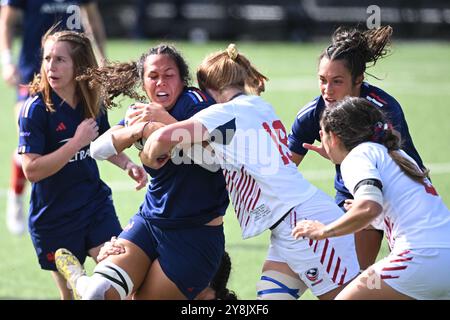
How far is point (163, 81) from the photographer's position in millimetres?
4840

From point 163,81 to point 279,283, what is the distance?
4.01 ft

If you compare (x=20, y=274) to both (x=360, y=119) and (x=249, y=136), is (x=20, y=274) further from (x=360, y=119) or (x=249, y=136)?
(x=360, y=119)

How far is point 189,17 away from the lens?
23359 mm

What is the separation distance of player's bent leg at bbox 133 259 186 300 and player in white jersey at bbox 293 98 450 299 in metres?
0.85

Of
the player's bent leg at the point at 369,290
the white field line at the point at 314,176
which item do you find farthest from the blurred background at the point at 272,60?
the player's bent leg at the point at 369,290

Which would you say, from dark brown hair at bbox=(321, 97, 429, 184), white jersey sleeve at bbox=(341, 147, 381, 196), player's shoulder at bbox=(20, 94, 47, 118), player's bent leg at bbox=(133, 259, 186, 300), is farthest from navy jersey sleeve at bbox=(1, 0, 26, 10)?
white jersey sleeve at bbox=(341, 147, 381, 196)

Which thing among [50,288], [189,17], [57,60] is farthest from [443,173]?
[189,17]

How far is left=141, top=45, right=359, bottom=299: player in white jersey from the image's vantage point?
4.51m

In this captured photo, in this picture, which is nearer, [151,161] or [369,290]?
[369,290]

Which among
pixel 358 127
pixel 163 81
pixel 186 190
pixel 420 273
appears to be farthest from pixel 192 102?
pixel 420 273

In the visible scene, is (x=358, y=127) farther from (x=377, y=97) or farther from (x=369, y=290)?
(x=377, y=97)

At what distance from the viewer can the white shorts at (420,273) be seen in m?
4.18

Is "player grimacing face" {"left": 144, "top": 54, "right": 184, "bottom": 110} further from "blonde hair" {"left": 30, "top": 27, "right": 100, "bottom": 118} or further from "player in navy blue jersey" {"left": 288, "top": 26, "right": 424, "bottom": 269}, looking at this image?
"player in navy blue jersey" {"left": 288, "top": 26, "right": 424, "bottom": 269}

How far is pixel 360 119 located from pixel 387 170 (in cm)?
31
